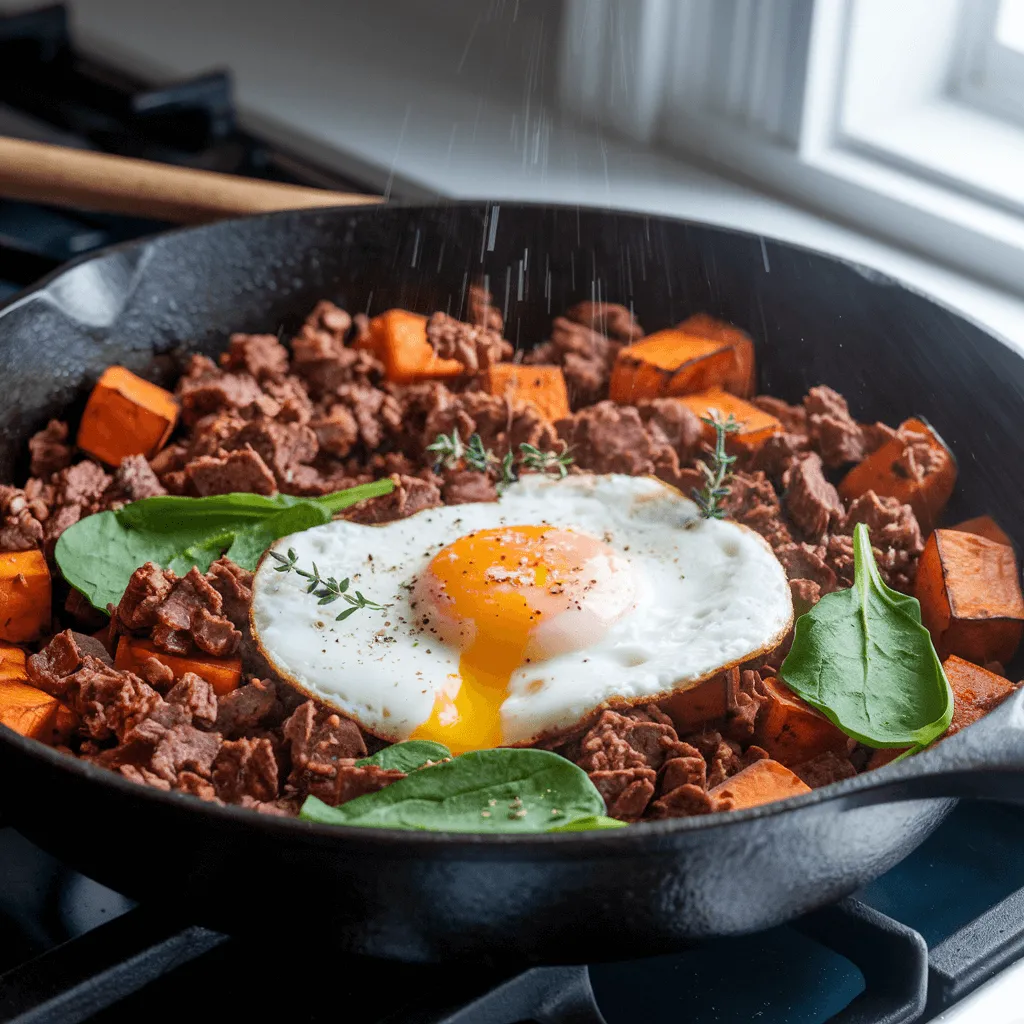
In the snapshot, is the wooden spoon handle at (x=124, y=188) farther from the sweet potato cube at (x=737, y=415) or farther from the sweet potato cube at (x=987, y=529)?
the sweet potato cube at (x=987, y=529)

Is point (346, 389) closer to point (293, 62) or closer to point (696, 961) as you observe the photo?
point (696, 961)

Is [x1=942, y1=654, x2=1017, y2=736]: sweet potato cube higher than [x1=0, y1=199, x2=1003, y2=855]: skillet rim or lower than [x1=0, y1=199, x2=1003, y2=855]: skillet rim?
lower

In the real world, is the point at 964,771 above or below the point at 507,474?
above

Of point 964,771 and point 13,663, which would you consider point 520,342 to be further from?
point 964,771

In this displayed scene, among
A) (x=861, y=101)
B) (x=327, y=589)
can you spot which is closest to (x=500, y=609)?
(x=327, y=589)

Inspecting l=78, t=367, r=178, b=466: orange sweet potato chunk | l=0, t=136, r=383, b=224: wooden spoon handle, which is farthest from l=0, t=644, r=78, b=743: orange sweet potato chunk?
l=0, t=136, r=383, b=224: wooden spoon handle

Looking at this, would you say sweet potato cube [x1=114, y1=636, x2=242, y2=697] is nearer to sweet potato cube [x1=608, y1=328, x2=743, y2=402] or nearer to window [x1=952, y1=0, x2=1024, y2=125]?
sweet potato cube [x1=608, y1=328, x2=743, y2=402]
